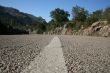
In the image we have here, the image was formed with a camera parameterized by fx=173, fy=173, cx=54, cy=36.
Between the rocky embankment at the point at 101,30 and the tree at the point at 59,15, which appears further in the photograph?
the tree at the point at 59,15

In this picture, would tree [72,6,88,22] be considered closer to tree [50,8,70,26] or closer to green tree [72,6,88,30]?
green tree [72,6,88,30]

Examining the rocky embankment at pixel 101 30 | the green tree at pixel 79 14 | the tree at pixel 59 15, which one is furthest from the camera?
the tree at pixel 59 15

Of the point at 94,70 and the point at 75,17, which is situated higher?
the point at 75,17

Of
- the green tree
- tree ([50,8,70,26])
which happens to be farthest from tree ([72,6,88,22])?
tree ([50,8,70,26])

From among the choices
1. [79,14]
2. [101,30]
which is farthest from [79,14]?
[101,30]

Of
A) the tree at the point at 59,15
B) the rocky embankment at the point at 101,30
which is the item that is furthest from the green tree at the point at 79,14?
the rocky embankment at the point at 101,30

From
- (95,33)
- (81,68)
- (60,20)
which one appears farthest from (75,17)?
(81,68)

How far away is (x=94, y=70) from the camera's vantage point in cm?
844

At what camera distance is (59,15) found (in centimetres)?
11181

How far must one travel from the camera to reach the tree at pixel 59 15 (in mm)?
111750

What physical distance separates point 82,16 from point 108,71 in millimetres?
80956

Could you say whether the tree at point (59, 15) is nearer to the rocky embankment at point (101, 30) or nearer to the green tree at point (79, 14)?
the green tree at point (79, 14)

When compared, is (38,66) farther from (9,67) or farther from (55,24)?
(55,24)

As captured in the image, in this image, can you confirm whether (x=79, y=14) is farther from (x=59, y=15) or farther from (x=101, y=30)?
(x=101, y=30)
